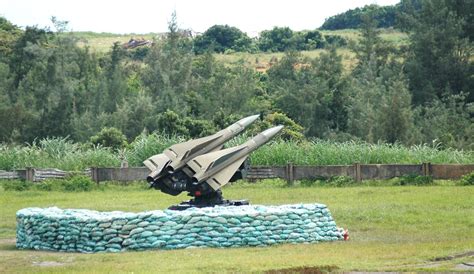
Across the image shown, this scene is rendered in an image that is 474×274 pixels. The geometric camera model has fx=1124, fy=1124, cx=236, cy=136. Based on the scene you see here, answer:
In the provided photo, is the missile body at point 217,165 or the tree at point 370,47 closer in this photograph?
the missile body at point 217,165

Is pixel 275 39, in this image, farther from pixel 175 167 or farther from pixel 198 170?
pixel 198 170

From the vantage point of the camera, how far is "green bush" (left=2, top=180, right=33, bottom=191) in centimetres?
4131

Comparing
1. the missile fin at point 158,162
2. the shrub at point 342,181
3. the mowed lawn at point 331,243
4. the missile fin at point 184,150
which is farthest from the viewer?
the shrub at point 342,181

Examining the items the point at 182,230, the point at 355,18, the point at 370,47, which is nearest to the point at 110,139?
the point at 182,230

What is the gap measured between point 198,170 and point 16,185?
16.0 meters

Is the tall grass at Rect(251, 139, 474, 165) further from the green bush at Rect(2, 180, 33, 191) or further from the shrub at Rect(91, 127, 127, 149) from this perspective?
the shrub at Rect(91, 127, 127, 149)

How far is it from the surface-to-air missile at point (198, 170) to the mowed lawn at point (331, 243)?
330 centimetres

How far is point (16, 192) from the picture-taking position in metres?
40.5

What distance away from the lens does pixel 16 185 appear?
41469 mm

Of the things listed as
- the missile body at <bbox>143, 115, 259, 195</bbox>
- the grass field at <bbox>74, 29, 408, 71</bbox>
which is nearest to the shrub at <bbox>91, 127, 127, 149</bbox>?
the missile body at <bbox>143, 115, 259, 195</bbox>

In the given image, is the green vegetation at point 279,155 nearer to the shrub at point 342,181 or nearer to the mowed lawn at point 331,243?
the shrub at point 342,181

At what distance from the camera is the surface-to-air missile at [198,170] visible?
27.4m

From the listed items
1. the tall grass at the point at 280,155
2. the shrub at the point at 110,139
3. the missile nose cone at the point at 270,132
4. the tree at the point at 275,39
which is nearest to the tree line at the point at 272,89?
the shrub at the point at 110,139

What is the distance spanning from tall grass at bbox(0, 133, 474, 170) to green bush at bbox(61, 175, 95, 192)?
11.7 ft
